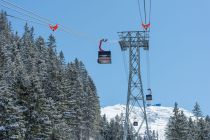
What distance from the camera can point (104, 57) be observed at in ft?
103

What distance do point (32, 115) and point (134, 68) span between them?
43.3ft

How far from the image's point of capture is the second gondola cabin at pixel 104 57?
31.3 metres

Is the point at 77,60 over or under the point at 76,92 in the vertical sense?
over

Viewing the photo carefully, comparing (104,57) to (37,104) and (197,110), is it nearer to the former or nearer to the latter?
(37,104)

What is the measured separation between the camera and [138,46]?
39.0 meters

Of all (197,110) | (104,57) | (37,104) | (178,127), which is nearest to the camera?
(104,57)

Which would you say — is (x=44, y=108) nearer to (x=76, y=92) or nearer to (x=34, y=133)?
(x=34, y=133)

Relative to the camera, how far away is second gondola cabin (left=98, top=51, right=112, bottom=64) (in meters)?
31.3

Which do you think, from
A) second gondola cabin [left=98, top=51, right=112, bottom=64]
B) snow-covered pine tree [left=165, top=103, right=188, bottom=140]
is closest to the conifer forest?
second gondola cabin [left=98, top=51, right=112, bottom=64]

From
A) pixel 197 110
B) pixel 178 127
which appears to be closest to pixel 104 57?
pixel 178 127

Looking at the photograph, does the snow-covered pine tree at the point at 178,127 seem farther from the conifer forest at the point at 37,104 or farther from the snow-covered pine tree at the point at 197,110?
the snow-covered pine tree at the point at 197,110

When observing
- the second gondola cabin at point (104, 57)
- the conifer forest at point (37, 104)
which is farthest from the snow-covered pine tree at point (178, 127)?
the second gondola cabin at point (104, 57)

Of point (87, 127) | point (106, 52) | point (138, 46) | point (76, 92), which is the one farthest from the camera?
point (87, 127)

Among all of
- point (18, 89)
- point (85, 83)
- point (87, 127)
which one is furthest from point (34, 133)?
point (85, 83)
